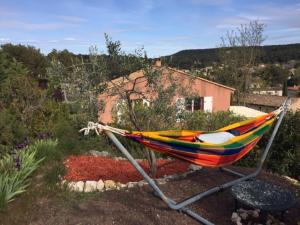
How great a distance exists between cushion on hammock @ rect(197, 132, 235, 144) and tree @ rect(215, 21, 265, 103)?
75.5ft

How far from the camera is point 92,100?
438 cm

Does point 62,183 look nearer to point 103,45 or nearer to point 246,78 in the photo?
point 103,45

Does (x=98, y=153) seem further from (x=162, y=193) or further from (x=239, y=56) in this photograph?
(x=239, y=56)

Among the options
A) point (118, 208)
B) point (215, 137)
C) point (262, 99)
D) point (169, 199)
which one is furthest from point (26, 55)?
point (169, 199)

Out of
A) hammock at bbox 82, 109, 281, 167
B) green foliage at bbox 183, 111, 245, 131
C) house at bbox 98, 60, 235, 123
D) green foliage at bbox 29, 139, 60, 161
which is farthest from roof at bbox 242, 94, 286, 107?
hammock at bbox 82, 109, 281, 167

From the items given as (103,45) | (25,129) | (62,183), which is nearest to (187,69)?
(103,45)

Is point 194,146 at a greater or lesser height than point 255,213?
greater

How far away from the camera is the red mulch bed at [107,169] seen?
459 cm

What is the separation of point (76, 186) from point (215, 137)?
180 cm

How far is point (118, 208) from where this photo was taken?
133 inches

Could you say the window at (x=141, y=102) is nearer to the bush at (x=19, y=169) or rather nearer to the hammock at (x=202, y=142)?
the hammock at (x=202, y=142)

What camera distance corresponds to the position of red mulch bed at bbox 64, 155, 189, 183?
459cm

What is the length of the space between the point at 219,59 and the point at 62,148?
945 inches

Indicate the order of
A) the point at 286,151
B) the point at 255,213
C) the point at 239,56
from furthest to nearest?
the point at 239,56, the point at 286,151, the point at 255,213
